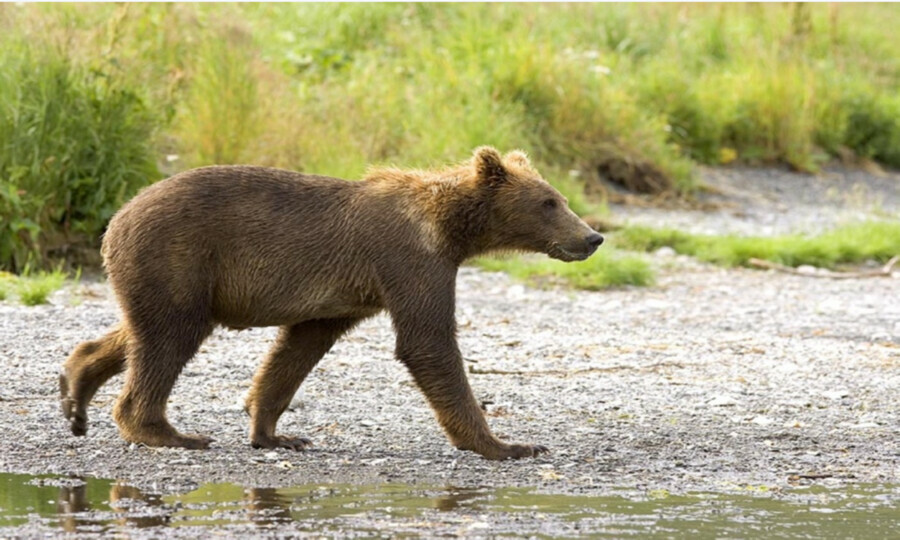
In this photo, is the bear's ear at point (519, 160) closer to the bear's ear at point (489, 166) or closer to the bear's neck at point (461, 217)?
the bear's ear at point (489, 166)

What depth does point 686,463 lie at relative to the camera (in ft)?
21.8

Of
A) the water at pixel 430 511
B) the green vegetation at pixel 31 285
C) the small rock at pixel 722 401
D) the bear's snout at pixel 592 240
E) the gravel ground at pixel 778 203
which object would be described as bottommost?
the water at pixel 430 511

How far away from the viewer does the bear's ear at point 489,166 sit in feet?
22.6

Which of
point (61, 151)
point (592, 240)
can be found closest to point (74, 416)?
point (592, 240)

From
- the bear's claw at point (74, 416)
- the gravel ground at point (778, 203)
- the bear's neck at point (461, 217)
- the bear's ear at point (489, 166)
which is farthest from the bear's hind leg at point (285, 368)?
the gravel ground at point (778, 203)

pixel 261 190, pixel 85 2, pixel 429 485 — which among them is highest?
pixel 85 2

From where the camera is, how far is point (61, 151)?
36.5 feet

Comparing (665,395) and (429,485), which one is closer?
(429,485)

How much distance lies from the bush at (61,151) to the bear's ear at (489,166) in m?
4.94

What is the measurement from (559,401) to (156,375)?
2381 mm

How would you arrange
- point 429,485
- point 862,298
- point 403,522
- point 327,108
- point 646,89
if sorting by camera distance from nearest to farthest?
point 403,522 → point 429,485 → point 862,298 → point 327,108 → point 646,89

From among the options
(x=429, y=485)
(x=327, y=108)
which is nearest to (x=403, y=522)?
(x=429, y=485)

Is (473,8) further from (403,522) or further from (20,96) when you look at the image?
(403,522)

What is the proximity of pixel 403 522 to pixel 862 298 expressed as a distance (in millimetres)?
7287
